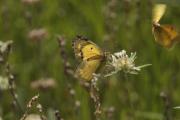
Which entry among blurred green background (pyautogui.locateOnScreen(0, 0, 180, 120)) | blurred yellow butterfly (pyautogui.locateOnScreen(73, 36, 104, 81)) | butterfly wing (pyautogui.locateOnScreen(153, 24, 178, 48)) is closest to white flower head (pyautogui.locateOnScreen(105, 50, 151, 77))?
blurred yellow butterfly (pyautogui.locateOnScreen(73, 36, 104, 81))

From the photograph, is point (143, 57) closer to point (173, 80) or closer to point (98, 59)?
point (173, 80)

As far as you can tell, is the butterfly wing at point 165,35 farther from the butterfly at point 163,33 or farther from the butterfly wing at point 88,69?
the butterfly wing at point 88,69

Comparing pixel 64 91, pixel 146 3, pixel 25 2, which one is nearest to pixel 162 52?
pixel 146 3

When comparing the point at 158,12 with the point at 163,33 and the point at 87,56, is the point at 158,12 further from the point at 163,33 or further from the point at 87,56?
the point at 87,56

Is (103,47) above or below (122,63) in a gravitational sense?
above

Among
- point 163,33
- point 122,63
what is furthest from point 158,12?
point 122,63
